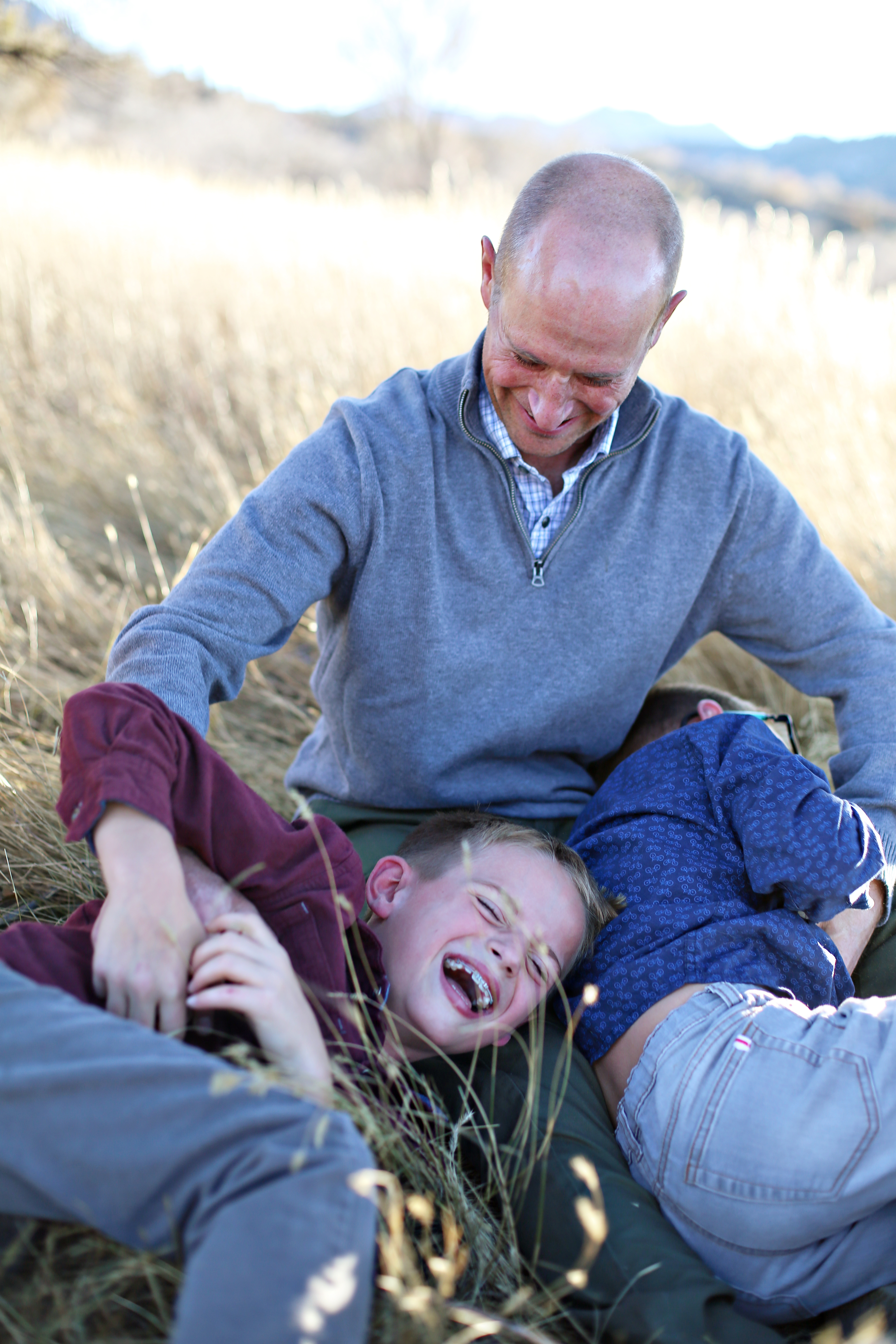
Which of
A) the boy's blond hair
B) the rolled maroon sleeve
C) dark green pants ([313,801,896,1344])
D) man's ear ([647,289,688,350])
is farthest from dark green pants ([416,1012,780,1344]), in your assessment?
man's ear ([647,289,688,350])

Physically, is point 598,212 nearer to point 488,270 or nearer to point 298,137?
point 488,270

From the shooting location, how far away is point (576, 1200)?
1401mm

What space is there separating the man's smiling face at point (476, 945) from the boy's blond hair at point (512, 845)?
1cm

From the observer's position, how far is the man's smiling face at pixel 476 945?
5.06ft

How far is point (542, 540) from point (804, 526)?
64cm

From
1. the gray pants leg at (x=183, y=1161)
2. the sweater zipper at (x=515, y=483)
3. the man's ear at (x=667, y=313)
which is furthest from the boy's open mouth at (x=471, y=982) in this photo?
the man's ear at (x=667, y=313)

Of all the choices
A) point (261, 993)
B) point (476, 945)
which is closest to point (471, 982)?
point (476, 945)

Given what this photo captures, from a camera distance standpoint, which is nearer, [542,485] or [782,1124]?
[782,1124]

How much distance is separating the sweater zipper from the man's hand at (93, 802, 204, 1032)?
41.4 inches

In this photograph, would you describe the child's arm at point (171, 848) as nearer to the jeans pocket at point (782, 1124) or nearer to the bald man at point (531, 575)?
the bald man at point (531, 575)

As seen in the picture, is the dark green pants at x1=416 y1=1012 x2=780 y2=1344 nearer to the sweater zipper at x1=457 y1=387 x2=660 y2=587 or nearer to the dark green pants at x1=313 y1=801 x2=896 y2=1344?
the dark green pants at x1=313 y1=801 x2=896 y2=1344

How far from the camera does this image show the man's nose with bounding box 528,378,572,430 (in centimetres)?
179

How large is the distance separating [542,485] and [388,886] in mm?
891

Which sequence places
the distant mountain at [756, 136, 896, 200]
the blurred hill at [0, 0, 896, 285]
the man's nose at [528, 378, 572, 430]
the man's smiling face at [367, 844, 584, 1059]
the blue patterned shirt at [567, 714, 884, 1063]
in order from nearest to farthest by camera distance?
the man's smiling face at [367, 844, 584, 1059], the blue patterned shirt at [567, 714, 884, 1063], the man's nose at [528, 378, 572, 430], the blurred hill at [0, 0, 896, 285], the distant mountain at [756, 136, 896, 200]
